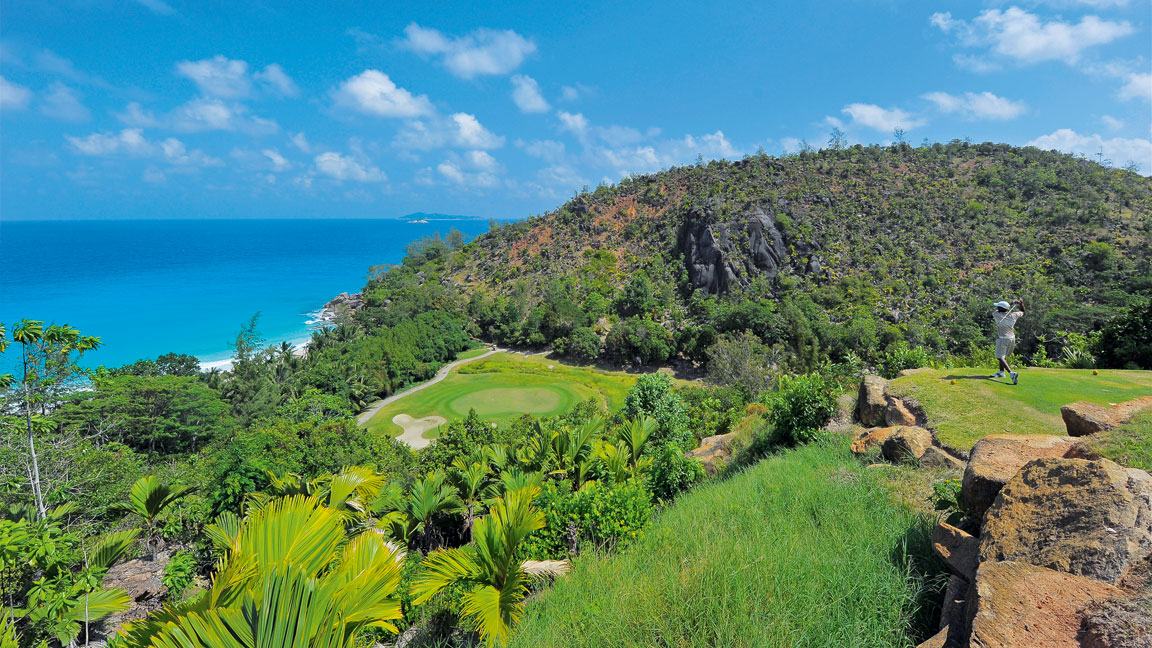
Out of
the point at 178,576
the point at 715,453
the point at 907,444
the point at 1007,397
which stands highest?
the point at 1007,397

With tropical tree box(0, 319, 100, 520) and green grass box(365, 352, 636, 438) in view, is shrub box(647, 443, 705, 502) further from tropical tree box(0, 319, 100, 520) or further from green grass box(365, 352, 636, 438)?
green grass box(365, 352, 636, 438)

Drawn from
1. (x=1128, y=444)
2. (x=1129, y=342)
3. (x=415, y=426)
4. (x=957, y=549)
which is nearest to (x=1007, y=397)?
(x=1128, y=444)

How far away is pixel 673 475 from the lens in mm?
9062

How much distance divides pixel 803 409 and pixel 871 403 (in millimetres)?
1489

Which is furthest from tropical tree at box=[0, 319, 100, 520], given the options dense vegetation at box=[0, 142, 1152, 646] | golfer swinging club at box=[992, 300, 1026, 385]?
golfer swinging club at box=[992, 300, 1026, 385]

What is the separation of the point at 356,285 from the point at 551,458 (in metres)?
104

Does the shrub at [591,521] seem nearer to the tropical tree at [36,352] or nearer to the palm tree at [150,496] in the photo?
the tropical tree at [36,352]

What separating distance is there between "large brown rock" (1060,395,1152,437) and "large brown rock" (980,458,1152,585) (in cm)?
326

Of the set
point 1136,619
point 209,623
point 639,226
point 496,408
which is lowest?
point 496,408

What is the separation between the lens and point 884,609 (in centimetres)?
341

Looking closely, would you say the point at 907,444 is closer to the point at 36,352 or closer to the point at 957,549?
the point at 957,549

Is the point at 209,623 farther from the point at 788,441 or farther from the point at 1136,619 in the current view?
Result: the point at 788,441

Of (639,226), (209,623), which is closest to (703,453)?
(209,623)

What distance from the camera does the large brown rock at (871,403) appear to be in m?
9.34
